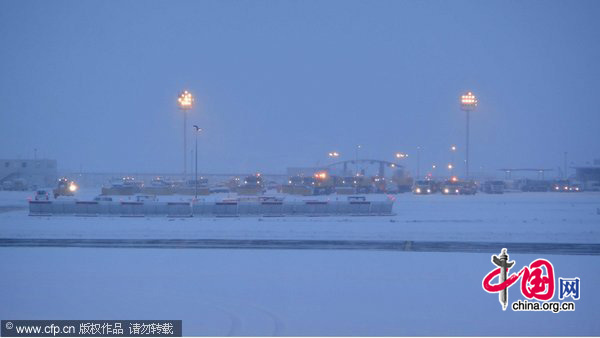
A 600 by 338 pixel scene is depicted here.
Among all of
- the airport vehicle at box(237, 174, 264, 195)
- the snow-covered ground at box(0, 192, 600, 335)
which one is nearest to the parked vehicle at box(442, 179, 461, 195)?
the airport vehicle at box(237, 174, 264, 195)

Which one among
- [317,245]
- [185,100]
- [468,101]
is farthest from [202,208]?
[468,101]

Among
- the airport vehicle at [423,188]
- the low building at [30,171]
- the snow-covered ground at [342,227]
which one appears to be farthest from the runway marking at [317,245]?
the low building at [30,171]

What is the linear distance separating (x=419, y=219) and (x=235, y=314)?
820 inches

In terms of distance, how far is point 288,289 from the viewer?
39.8 feet

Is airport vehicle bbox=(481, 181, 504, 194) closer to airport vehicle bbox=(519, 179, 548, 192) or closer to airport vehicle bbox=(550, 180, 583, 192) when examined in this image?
airport vehicle bbox=(519, 179, 548, 192)

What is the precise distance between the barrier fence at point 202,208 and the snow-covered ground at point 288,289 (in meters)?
9.12

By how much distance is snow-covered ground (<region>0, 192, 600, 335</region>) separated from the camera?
966cm

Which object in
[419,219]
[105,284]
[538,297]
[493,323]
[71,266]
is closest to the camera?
[493,323]

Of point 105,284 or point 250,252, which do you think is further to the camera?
point 250,252

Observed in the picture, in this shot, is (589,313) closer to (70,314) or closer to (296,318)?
(296,318)

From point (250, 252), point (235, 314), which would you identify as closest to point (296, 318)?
point (235, 314)

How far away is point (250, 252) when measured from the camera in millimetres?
17719

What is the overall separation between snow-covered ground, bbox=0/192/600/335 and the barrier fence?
9.12 m

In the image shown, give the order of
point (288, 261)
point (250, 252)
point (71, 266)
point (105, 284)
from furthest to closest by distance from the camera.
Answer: point (250, 252)
point (288, 261)
point (71, 266)
point (105, 284)
